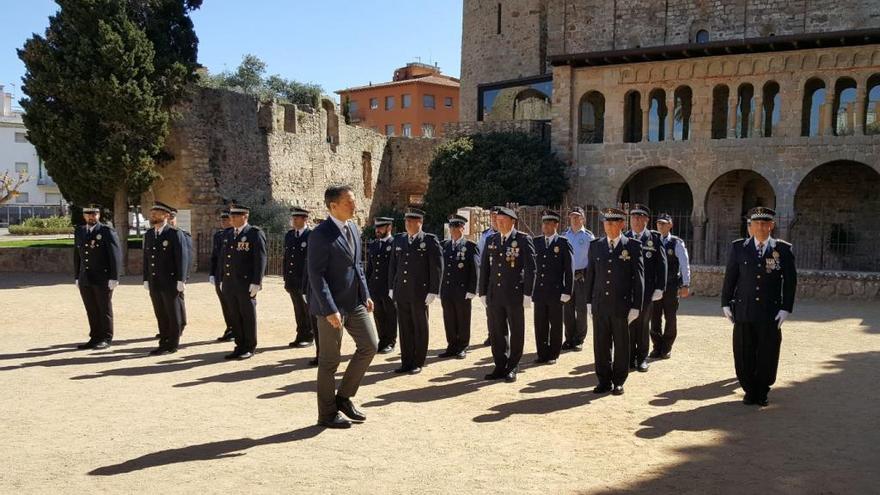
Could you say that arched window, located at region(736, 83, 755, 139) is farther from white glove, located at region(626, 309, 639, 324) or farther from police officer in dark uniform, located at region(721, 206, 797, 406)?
white glove, located at region(626, 309, 639, 324)

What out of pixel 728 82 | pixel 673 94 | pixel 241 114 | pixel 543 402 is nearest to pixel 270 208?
pixel 241 114

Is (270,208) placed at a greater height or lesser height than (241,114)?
lesser

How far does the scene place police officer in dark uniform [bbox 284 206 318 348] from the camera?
411 inches

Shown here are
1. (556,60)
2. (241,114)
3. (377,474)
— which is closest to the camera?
(377,474)

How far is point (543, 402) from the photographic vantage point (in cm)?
736

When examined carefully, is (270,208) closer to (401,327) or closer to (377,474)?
(401,327)

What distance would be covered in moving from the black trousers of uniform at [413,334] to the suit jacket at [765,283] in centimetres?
338

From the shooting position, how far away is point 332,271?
6.34 metres

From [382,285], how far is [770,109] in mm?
17542

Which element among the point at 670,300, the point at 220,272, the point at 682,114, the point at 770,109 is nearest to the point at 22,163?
the point at 682,114

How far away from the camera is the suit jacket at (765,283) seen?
729cm

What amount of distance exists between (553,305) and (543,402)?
220 centimetres

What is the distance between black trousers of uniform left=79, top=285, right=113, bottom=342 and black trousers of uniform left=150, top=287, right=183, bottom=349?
2.45ft

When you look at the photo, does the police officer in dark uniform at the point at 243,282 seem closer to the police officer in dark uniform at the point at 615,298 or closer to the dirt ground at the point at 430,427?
the dirt ground at the point at 430,427
